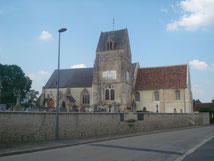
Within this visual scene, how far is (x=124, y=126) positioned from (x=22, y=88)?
33982 millimetres

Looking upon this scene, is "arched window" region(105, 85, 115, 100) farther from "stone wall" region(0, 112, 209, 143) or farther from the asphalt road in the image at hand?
the asphalt road

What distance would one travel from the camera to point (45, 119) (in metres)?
16.3

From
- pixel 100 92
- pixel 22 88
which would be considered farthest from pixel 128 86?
pixel 22 88

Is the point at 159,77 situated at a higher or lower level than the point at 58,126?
higher

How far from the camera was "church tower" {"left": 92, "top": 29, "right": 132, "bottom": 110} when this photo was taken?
41.2 m

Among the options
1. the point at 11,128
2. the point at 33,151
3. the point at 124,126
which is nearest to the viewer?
the point at 33,151

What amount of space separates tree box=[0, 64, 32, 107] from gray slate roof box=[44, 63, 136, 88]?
17.6 feet

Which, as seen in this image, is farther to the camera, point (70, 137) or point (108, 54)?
point (108, 54)

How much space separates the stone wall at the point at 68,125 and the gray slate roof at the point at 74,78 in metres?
21.6

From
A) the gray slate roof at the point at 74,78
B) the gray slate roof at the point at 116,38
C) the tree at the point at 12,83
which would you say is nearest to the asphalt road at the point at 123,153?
the gray slate roof at the point at 116,38

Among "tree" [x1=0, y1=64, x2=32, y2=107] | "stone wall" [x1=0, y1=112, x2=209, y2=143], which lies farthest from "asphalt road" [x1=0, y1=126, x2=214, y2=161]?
"tree" [x1=0, y1=64, x2=32, y2=107]

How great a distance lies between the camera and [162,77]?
47719 millimetres

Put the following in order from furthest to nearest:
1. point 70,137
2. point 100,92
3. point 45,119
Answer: point 100,92, point 70,137, point 45,119

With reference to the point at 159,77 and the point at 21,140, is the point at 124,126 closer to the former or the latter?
the point at 21,140
